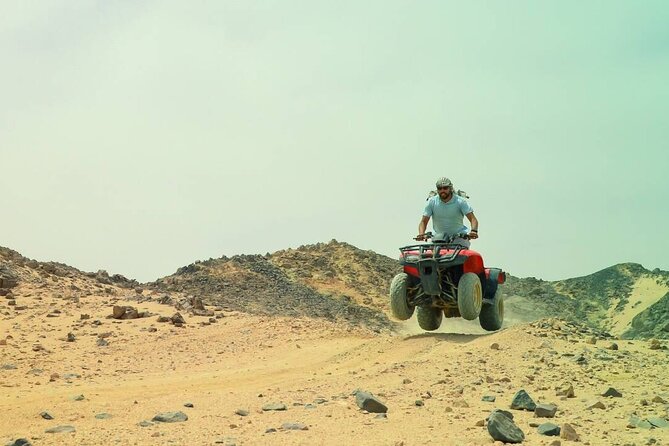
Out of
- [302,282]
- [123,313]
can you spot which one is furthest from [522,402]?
[302,282]

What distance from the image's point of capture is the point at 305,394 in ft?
29.2

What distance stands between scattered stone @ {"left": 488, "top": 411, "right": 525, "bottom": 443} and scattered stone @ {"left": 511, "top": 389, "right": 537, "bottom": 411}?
1137 millimetres

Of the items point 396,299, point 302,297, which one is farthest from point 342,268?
point 396,299

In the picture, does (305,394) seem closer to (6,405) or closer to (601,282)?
(6,405)

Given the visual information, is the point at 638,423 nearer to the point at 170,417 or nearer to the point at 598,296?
the point at 170,417

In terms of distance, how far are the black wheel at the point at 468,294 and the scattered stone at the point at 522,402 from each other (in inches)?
193

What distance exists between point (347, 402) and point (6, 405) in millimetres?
3976

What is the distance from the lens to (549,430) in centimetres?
660

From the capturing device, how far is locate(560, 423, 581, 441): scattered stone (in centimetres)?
645

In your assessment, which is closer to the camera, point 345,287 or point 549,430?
point 549,430

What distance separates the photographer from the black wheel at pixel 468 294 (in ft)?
41.4

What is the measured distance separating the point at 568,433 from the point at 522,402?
1.18 m

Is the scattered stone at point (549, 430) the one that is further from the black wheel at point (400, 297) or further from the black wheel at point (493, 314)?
the black wheel at point (493, 314)

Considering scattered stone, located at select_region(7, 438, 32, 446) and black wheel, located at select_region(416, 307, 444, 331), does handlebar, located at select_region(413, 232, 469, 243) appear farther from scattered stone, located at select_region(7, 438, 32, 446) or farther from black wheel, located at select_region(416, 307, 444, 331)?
scattered stone, located at select_region(7, 438, 32, 446)
